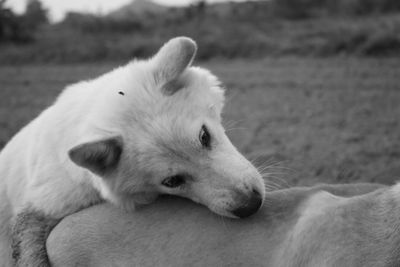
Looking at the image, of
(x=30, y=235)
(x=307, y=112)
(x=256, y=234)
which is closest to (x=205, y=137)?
(x=256, y=234)

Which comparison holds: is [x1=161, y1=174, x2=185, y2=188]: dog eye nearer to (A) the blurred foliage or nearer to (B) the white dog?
(B) the white dog

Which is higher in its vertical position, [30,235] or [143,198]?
[143,198]

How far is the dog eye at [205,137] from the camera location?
8.69 ft

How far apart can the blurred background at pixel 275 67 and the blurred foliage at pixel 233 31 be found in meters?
0.04

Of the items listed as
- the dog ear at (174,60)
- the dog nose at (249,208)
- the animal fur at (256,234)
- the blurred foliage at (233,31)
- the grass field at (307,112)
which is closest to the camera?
the animal fur at (256,234)

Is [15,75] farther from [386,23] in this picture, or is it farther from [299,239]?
[299,239]

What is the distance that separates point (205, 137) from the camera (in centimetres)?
270

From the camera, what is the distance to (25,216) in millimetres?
2770

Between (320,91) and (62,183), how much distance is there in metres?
6.10

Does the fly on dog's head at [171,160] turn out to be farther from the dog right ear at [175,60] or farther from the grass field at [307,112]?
the grass field at [307,112]

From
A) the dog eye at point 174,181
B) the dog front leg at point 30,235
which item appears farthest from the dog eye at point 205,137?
the dog front leg at point 30,235

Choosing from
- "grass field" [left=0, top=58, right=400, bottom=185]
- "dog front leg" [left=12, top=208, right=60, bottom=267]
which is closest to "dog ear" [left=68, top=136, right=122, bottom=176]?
"dog front leg" [left=12, top=208, right=60, bottom=267]

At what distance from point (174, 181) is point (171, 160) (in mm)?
121

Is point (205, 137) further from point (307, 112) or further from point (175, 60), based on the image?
point (307, 112)
